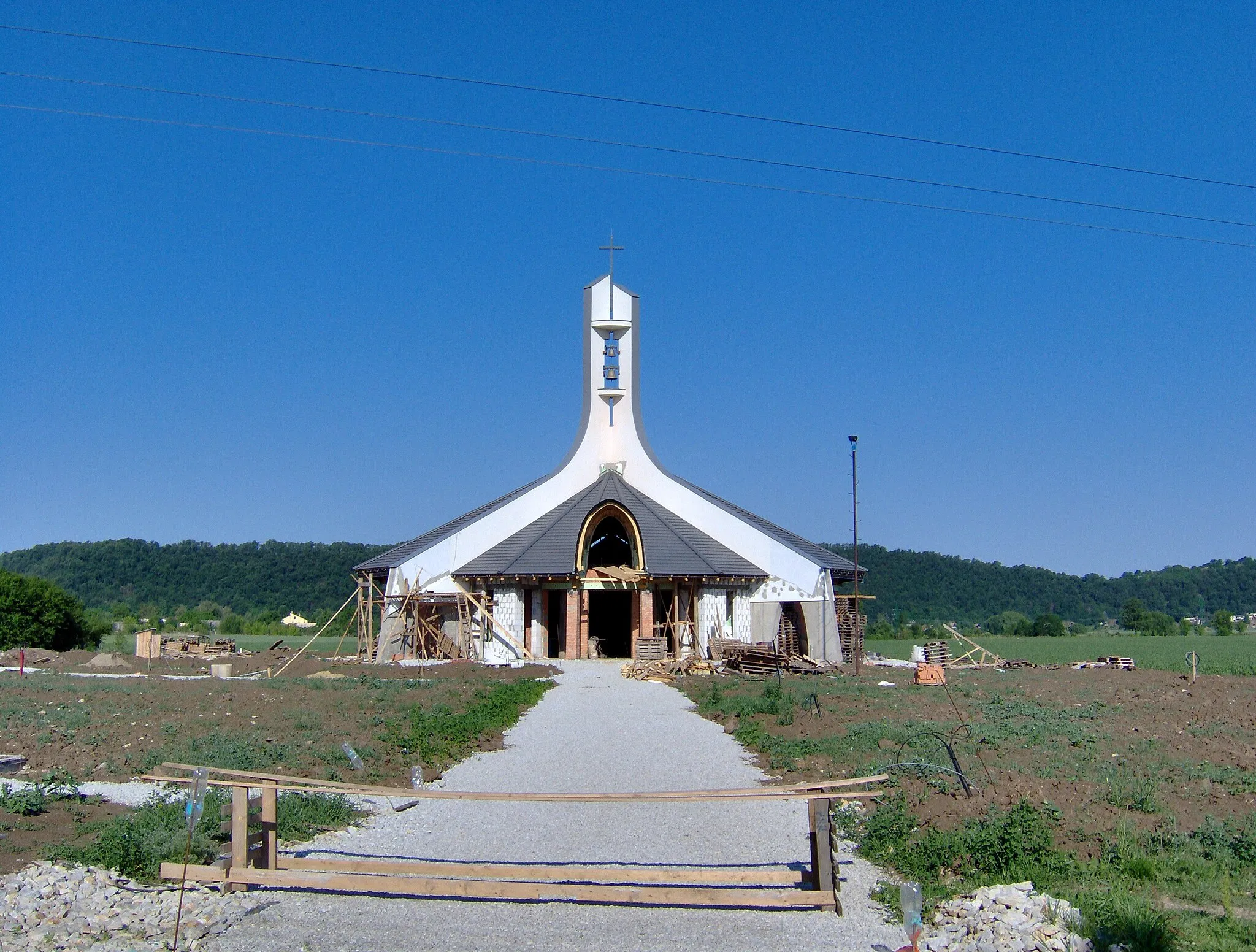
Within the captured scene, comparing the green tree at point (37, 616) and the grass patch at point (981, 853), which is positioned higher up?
the green tree at point (37, 616)

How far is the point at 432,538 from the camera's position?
37.3m

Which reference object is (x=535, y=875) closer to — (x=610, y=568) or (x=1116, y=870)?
(x=1116, y=870)

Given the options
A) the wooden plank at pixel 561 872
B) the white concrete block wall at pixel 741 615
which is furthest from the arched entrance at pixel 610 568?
the wooden plank at pixel 561 872

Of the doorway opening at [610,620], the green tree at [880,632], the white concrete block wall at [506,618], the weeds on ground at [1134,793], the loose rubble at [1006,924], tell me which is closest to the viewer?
the loose rubble at [1006,924]

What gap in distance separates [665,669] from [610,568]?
594 cm

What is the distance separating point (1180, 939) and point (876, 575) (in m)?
108

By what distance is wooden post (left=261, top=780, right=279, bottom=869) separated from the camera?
26.3 feet

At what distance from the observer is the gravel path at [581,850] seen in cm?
680

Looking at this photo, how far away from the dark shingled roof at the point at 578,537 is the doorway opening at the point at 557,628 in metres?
1.44

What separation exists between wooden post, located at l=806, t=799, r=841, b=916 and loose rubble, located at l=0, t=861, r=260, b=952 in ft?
12.7

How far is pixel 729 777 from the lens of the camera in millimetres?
12430

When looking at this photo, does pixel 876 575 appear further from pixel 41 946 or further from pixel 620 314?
pixel 41 946

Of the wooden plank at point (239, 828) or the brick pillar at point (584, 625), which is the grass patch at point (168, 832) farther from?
the brick pillar at point (584, 625)

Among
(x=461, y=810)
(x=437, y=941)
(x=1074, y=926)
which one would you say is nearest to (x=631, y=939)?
(x=437, y=941)
